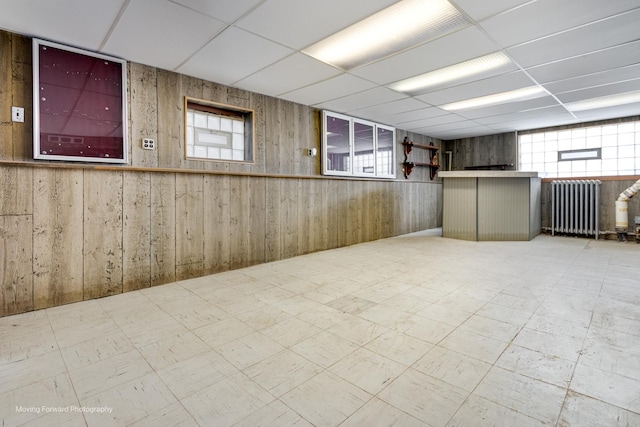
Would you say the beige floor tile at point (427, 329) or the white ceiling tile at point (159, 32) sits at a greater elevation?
the white ceiling tile at point (159, 32)

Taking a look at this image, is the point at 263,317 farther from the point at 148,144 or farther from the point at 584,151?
the point at 584,151

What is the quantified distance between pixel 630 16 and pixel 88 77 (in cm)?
513

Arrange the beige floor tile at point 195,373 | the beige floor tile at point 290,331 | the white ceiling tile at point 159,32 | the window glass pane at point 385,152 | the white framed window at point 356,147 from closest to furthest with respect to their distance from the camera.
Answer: the beige floor tile at point 195,373 → the beige floor tile at point 290,331 → the white ceiling tile at point 159,32 → the white framed window at point 356,147 → the window glass pane at point 385,152

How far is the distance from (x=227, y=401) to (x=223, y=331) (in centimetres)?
84

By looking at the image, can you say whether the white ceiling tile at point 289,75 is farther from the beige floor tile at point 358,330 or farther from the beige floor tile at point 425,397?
the beige floor tile at point 425,397

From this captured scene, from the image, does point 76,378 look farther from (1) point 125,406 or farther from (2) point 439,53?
(2) point 439,53

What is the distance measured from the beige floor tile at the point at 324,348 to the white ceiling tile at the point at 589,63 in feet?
13.2

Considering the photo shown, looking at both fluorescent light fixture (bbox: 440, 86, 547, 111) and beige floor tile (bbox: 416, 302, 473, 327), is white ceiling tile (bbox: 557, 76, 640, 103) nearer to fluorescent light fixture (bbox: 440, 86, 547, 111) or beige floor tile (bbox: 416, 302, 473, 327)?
fluorescent light fixture (bbox: 440, 86, 547, 111)

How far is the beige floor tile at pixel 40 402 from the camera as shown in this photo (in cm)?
146

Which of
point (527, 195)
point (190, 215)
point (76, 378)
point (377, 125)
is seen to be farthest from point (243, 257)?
point (527, 195)

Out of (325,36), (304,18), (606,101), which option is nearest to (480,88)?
(606,101)

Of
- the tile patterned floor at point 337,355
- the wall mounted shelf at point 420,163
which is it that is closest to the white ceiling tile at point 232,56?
the tile patterned floor at point 337,355

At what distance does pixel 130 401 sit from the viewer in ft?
5.19

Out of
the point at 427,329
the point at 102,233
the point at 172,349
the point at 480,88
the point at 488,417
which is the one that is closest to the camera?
the point at 488,417
